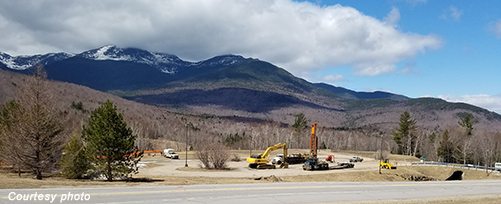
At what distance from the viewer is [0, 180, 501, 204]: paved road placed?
2448cm

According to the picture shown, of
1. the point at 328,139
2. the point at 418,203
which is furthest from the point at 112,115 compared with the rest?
the point at 328,139

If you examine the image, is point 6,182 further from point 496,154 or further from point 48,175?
point 496,154

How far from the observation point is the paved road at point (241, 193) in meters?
24.5

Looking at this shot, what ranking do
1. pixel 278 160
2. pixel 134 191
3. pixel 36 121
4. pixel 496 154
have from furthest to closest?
pixel 496 154, pixel 278 160, pixel 36 121, pixel 134 191

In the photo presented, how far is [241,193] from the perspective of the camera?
29.8 meters

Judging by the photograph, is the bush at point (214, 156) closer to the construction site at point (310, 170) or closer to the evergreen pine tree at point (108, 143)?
the construction site at point (310, 170)

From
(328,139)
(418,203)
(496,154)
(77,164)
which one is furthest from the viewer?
(328,139)

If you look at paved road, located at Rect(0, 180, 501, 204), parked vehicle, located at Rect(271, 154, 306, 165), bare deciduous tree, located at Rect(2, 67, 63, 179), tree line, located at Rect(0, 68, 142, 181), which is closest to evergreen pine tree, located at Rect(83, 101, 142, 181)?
tree line, located at Rect(0, 68, 142, 181)

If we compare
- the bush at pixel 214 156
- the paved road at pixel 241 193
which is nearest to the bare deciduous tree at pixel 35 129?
the paved road at pixel 241 193

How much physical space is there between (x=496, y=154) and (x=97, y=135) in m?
114

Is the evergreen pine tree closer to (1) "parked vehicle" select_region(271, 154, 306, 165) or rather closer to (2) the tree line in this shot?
(2) the tree line

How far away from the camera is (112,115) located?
47656mm

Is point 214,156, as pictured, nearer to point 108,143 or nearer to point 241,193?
point 108,143

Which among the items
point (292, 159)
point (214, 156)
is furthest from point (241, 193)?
point (292, 159)
